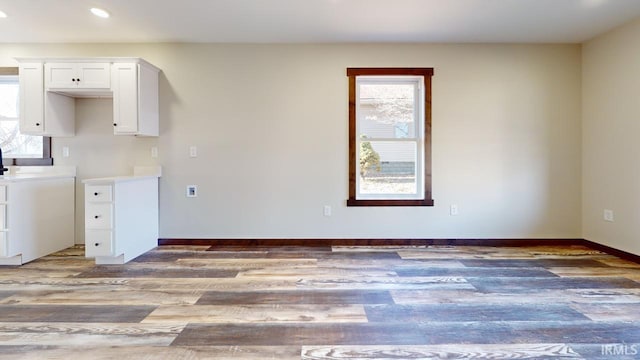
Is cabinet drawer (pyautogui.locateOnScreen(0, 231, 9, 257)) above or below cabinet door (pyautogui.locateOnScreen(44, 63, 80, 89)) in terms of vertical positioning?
below

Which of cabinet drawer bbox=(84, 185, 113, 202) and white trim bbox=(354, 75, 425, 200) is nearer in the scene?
cabinet drawer bbox=(84, 185, 113, 202)

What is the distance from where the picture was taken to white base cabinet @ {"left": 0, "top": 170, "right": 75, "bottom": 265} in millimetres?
3318

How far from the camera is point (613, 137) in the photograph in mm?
3771

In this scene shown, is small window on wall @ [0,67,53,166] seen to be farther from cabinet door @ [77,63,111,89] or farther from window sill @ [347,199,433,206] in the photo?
window sill @ [347,199,433,206]

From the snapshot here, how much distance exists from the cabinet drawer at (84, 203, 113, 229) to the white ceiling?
185 cm

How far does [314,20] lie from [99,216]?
2810 millimetres

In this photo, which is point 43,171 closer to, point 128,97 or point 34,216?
point 34,216

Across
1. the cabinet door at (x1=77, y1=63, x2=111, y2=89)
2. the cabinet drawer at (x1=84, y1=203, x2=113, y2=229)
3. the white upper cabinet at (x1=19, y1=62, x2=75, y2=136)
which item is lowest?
the cabinet drawer at (x1=84, y1=203, x2=113, y2=229)

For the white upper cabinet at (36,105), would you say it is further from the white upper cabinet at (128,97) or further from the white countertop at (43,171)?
the white upper cabinet at (128,97)

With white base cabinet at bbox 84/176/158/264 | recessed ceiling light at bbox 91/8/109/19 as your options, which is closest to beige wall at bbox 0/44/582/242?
white base cabinet at bbox 84/176/158/264

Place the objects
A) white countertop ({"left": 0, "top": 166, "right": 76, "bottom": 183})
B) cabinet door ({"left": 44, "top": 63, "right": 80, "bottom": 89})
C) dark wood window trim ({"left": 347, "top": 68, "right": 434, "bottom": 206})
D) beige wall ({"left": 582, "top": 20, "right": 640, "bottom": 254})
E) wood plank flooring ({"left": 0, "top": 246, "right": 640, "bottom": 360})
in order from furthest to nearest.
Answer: dark wood window trim ({"left": 347, "top": 68, "right": 434, "bottom": 206}), white countertop ({"left": 0, "top": 166, "right": 76, "bottom": 183}), cabinet door ({"left": 44, "top": 63, "right": 80, "bottom": 89}), beige wall ({"left": 582, "top": 20, "right": 640, "bottom": 254}), wood plank flooring ({"left": 0, "top": 246, "right": 640, "bottom": 360})

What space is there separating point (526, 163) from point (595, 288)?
1.83 meters

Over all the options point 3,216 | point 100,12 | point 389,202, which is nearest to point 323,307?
point 389,202

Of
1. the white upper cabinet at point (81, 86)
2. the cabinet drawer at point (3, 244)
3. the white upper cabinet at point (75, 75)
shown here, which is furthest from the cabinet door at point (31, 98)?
the cabinet drawer at point (3, 244)
